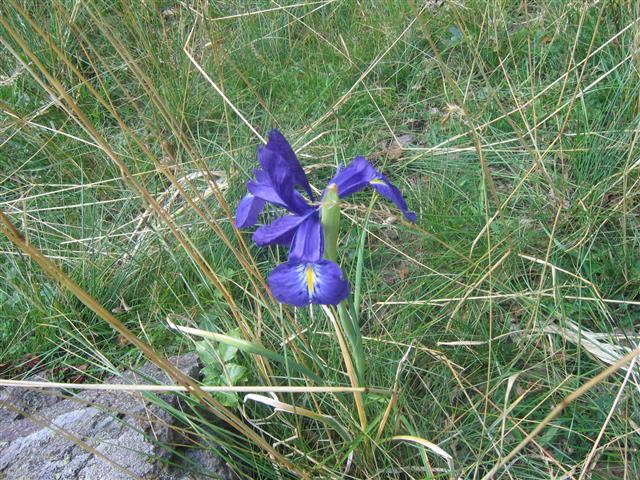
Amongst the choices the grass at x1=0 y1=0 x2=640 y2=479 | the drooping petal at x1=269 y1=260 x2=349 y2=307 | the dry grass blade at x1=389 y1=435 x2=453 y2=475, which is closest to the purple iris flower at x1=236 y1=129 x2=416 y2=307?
the drooping petal at x1=269 y1=260 x2=349 y2=307

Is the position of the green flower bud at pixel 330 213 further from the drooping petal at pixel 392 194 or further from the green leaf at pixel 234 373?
the green leaf at pixel 234 373

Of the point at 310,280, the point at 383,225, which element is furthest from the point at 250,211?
the point at 383,225

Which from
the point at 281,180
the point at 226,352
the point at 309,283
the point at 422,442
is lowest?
the point at 422,442

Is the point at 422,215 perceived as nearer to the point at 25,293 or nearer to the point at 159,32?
the point at 25,293

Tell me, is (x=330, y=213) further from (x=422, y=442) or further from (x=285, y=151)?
(x=422, y=442)

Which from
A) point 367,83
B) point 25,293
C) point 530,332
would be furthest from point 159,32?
point 530,332

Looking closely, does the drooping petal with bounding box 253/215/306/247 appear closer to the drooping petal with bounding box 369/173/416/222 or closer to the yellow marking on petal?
the yellow marking on petal
